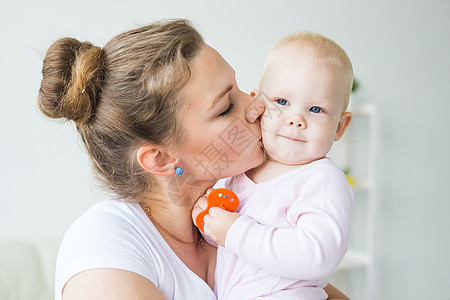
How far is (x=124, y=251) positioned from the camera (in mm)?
1077

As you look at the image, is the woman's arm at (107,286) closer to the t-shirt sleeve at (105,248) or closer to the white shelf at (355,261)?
the t-shirt sleeve at (105,248)

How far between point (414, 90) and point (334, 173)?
3639 millimetres

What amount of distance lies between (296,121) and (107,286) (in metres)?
0.60

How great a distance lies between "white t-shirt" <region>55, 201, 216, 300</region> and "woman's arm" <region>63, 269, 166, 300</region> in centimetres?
1

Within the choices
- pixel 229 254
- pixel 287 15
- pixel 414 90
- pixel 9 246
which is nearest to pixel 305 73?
pixel 229 254

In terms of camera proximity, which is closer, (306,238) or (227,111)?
(306,238)

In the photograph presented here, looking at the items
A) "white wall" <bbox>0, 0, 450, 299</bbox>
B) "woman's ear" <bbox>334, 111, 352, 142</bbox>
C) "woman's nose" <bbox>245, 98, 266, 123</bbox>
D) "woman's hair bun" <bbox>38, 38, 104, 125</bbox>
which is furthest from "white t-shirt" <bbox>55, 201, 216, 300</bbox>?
"white wall" <bbox>0, 0, 450, 299</bbox>

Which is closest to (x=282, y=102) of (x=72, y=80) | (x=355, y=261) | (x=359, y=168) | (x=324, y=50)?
(x=324, y=50)

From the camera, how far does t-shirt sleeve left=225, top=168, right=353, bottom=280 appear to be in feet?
3.66

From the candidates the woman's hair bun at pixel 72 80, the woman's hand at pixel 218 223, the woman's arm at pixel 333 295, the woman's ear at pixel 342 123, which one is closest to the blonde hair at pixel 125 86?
the woman's hair bun at pixel 72 80

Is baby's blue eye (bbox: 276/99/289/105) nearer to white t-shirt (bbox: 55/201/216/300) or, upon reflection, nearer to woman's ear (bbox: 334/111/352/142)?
woman's ear (bbox: 334/111/352/142)

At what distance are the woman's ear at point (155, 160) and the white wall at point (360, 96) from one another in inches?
34.5

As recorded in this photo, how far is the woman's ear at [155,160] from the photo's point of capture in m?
1.26

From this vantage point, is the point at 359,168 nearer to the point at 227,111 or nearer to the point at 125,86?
the point at 227,111
